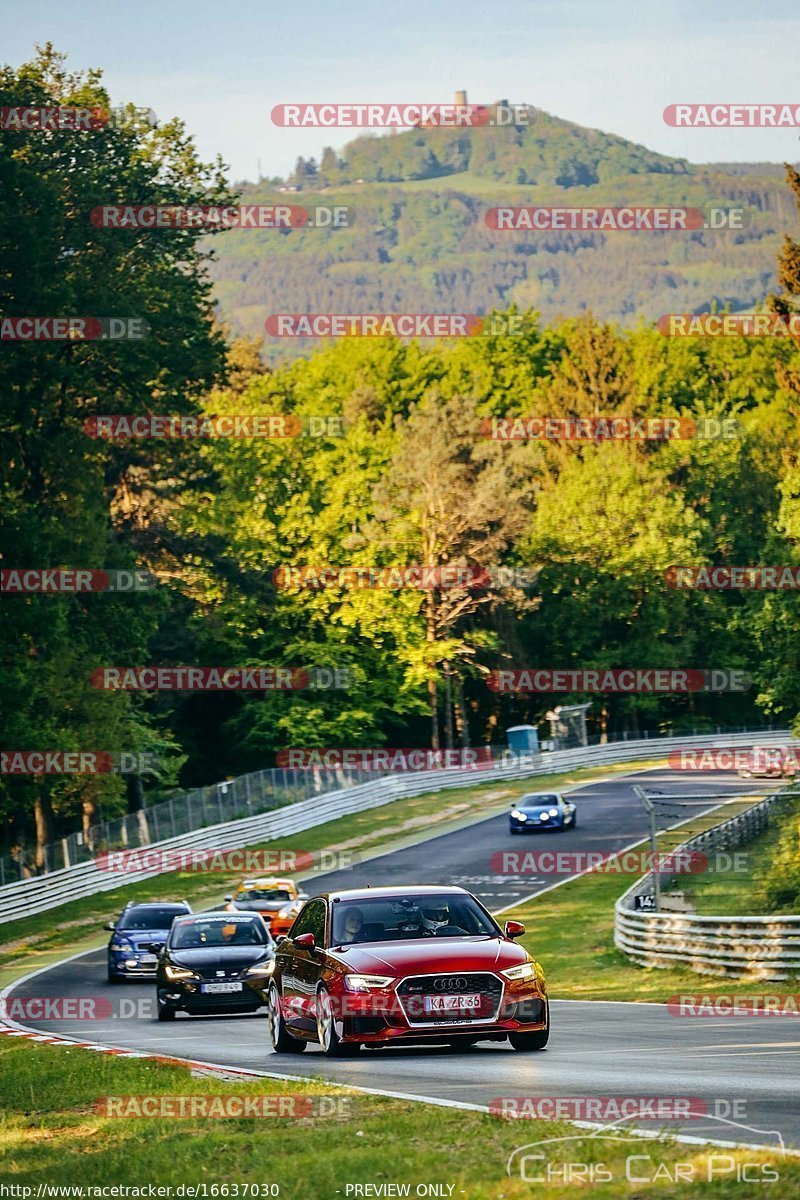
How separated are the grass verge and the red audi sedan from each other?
1.39m

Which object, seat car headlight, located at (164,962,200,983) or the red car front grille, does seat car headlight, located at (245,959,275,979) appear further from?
the red car front grille

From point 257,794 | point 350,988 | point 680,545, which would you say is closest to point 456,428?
point 680,545

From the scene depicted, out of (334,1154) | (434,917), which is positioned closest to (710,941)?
(434,917)

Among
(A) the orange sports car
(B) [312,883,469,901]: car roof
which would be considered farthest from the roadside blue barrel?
(B) [312,883,469,901]: car roof

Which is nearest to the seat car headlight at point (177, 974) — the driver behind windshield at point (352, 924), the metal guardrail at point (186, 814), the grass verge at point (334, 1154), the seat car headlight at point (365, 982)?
the driver behind windshield at point (352, 924)

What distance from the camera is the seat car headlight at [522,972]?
46.6 feet

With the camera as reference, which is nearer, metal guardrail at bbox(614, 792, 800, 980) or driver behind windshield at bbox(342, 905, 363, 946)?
driver behind windshield at bbox(342, 905, 363, 946)

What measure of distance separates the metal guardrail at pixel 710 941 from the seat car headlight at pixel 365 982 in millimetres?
10737

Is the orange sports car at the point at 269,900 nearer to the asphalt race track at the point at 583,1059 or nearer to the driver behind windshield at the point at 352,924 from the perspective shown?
the asphalt race track at the point at 583,1059

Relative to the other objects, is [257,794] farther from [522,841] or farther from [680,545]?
[680,545]

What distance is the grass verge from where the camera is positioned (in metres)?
8.56

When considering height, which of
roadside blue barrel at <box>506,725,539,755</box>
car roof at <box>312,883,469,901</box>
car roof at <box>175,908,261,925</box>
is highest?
car roof at <box>312,883,469,901</box>

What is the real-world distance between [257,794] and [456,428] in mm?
27713

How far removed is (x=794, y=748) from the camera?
238 ft
